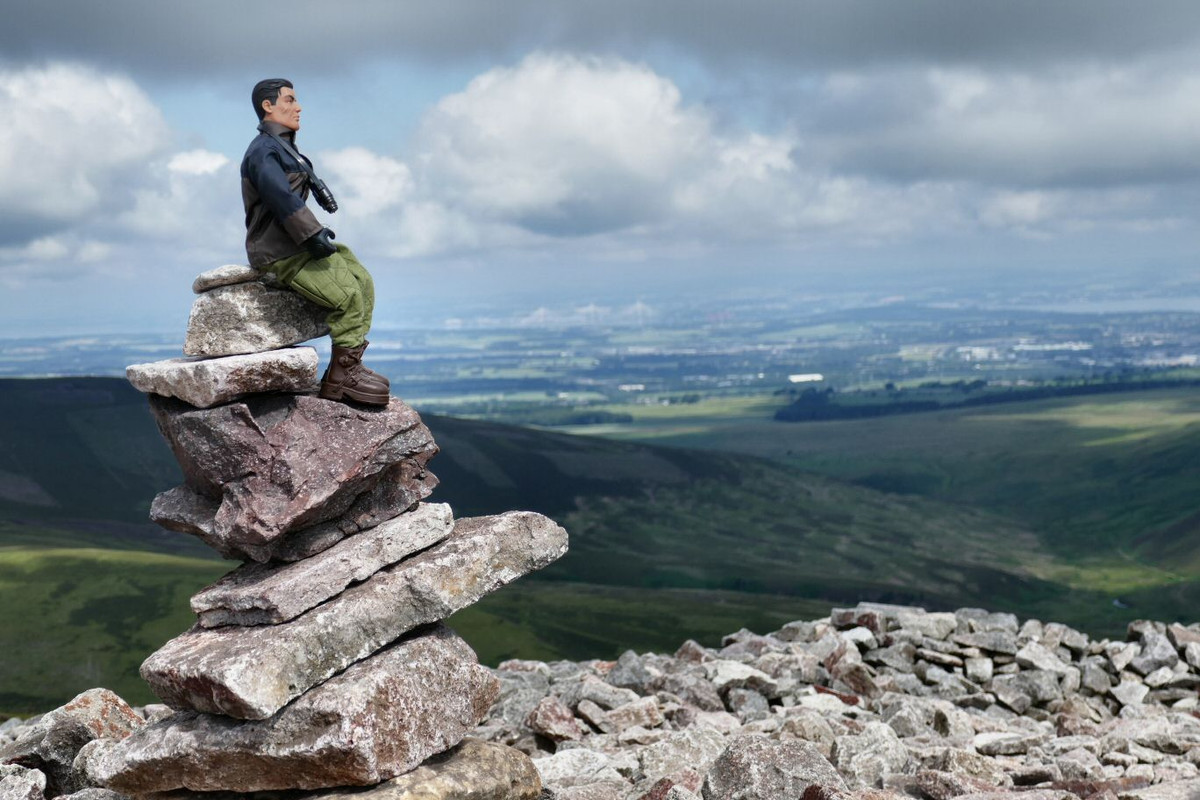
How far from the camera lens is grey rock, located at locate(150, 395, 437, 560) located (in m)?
17.2

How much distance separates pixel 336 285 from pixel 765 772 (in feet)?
36.9

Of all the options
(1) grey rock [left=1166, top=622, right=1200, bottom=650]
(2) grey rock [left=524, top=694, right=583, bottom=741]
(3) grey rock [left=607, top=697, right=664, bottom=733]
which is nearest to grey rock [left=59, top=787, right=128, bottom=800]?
(2) grey rock [left=524, top=694, right=583, bottom=741]

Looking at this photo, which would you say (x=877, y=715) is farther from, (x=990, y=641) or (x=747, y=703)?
(x=990, y=641)

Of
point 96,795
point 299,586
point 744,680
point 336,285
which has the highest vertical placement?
point 336,285

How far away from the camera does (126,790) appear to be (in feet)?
57.8

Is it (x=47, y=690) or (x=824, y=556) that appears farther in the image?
(x=824, y=556)

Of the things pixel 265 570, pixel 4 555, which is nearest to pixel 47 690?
pixel 4 555

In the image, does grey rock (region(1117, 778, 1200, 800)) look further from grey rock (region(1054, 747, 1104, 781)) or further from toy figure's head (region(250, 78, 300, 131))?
toy figure's head (region(250, 78, 300, 131))

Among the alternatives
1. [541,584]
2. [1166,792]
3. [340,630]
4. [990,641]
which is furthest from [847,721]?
[541,584]

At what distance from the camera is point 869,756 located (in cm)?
2247

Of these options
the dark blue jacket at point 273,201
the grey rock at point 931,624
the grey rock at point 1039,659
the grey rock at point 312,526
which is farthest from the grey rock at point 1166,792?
the grey rock at point 931,624

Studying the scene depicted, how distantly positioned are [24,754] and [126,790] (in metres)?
5.26

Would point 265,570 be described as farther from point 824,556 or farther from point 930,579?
point 824,556

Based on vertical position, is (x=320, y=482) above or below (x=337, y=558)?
above
